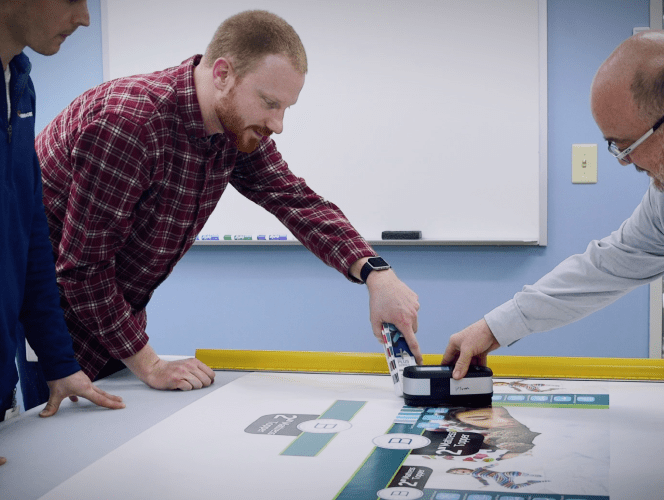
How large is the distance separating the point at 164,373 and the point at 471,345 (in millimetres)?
640

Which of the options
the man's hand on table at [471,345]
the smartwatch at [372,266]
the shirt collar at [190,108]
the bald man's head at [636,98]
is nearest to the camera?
the bald man's head at [636,98]

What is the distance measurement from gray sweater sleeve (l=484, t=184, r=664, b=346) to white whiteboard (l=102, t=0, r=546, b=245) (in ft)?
4.97

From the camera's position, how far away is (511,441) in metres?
1.07

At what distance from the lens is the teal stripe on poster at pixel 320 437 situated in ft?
3.43

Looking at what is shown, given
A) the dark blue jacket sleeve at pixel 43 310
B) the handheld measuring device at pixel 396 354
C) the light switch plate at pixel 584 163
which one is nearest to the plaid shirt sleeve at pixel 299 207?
the handheld measuring device at pixel 396 354

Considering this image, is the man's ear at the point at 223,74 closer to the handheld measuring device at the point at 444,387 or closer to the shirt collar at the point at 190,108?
the shirt collar at the point at 190,108

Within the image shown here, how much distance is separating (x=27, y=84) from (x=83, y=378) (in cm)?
53

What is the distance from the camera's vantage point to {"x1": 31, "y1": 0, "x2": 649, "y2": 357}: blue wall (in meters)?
2.93

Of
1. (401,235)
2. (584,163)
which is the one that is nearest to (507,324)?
(401,235)

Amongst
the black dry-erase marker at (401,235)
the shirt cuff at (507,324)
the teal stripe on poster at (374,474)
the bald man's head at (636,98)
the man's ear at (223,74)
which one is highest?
the man's ear at (223,74)

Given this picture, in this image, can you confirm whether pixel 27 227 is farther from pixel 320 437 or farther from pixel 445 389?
pixel 445 389

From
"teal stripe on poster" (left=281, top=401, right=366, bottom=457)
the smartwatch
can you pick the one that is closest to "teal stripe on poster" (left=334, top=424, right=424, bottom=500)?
"teal stripe on poster" (left=281, top=401, right=366, bottom=457)

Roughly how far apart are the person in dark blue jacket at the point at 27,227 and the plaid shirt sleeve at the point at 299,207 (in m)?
0.59

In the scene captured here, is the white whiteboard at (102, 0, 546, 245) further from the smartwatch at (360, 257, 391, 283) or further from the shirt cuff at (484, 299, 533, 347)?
the shirt cuff at (484, 299, 533, 347)
